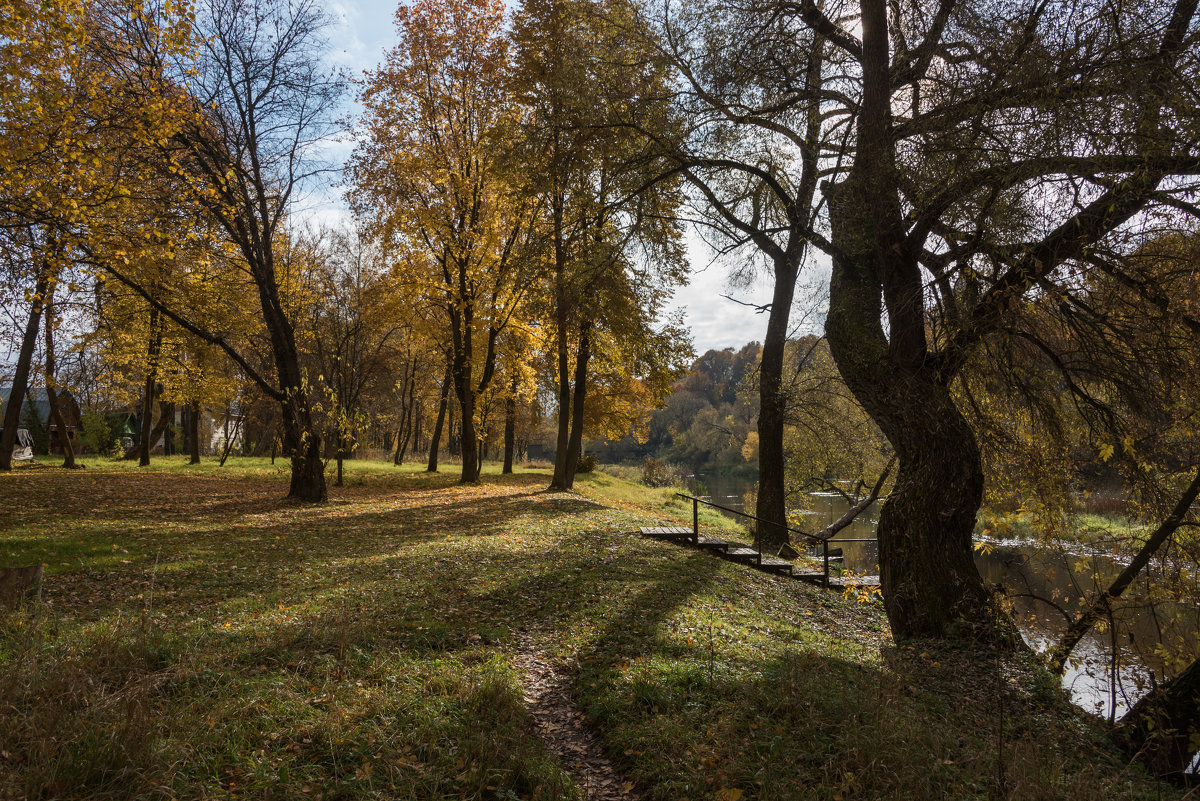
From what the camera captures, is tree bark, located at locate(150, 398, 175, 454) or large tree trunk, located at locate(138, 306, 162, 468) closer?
large tree trunk, located at locate(138, 306, 162, 468)

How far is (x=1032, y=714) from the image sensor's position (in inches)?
218

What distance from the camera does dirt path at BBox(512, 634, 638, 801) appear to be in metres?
3.93

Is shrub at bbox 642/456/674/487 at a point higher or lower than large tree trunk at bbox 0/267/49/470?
lower

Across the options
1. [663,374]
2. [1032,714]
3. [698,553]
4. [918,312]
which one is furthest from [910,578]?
[663,374]

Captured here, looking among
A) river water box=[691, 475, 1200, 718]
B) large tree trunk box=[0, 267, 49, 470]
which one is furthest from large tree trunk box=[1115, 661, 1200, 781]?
large tree trunk box=[0, 267, 49, 470]

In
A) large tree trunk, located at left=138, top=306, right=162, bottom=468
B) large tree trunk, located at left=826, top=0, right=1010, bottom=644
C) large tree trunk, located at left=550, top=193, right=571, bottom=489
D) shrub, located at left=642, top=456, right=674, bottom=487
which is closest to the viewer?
large tree trunk, located at left=826, top=0, right=1010, bottom=644

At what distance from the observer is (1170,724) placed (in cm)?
485

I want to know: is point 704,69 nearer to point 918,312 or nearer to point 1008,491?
point 918,312

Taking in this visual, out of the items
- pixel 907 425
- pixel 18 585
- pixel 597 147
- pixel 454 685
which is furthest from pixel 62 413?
pixel 907 425

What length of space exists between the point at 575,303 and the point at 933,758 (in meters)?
11.8

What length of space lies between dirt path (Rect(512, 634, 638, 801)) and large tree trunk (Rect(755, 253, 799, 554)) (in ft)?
26.7

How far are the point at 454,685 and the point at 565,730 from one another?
3.00 ft

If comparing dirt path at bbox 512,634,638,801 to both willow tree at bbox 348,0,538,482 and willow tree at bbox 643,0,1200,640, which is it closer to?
willow tree at bbox 643,0,1200,640

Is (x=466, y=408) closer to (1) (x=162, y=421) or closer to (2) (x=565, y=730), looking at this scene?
(2) (x=565, y=730)
